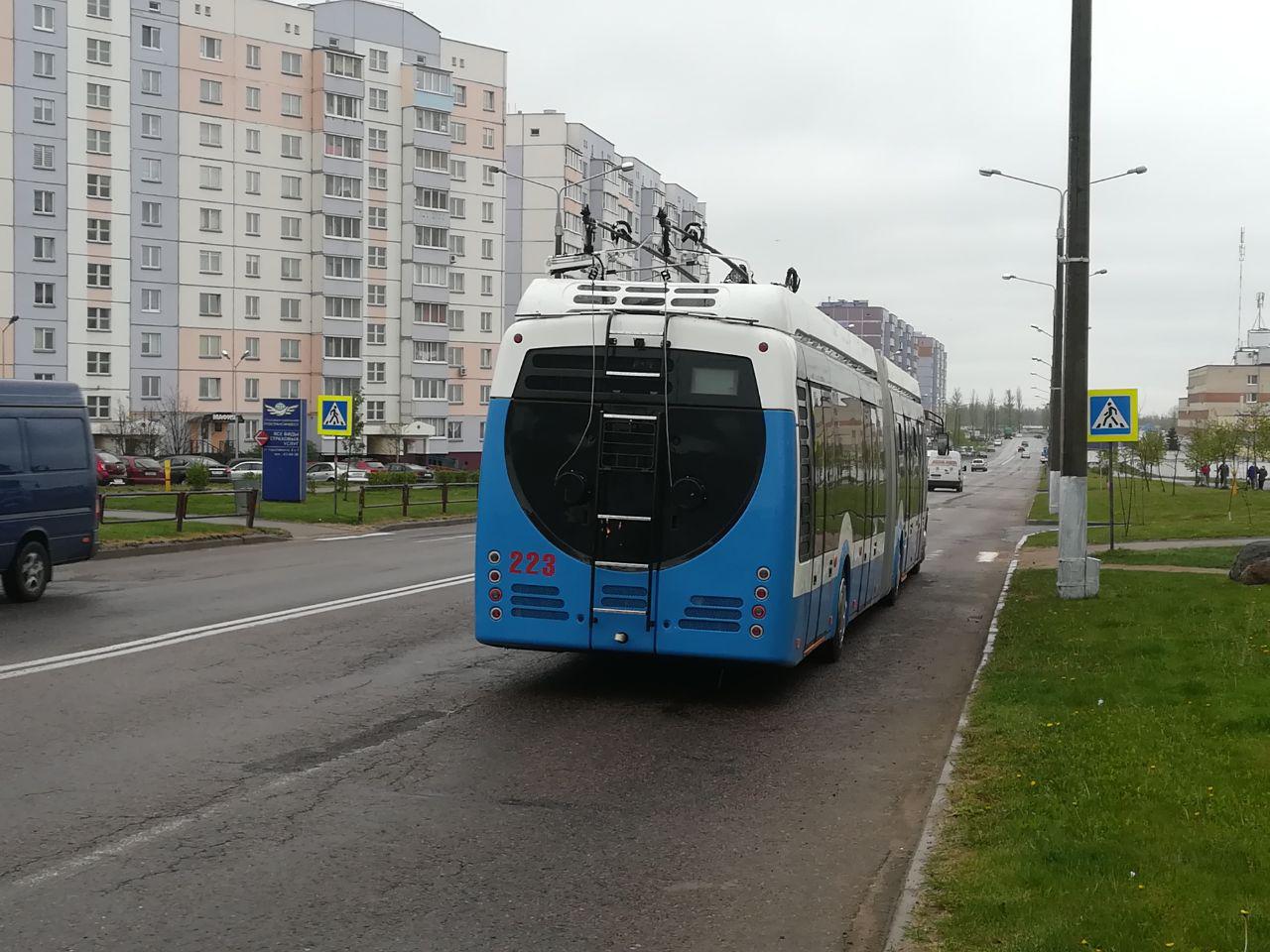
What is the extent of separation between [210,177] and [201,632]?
240ft

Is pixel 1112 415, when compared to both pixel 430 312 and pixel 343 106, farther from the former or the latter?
pixel 430 312

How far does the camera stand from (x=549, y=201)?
108312 millimetres

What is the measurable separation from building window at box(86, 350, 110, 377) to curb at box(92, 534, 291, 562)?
5382cm

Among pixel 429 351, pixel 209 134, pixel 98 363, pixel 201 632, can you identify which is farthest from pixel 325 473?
pixel 201 632

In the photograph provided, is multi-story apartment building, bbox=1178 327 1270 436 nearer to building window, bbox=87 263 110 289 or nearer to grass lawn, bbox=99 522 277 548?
building window, bbox=87 263 110 289

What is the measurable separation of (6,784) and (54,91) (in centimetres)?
7602

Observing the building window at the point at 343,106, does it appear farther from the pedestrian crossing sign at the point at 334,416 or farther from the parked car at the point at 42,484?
the parked car at the point at 42,484

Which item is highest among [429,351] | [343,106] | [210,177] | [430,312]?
[343,106]

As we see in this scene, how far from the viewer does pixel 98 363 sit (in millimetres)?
77500

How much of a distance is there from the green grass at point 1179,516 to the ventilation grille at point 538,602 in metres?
21.5

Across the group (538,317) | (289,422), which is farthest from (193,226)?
(538,317)

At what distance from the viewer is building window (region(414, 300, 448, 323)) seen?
90625mm

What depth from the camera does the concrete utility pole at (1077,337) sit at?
16859 millimetres

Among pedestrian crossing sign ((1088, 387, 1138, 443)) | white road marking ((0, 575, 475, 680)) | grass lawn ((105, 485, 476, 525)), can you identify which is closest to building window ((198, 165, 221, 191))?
grass lawn ((105, 485, 476, 525))
